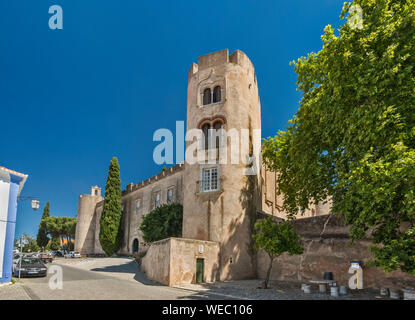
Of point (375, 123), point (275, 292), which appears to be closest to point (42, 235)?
point (275, 292)

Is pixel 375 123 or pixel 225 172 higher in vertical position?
pixel 375 123

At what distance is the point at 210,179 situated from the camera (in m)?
21.1

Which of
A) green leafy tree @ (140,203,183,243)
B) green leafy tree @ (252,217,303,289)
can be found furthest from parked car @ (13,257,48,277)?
green leafy tree @ (252,217,303,289)

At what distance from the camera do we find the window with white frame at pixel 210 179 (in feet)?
68.7

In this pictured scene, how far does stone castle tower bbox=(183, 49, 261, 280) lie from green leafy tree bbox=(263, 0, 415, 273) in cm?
677

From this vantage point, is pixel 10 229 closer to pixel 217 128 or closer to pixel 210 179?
pixel 210 179

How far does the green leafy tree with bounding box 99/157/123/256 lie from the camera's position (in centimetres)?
3931

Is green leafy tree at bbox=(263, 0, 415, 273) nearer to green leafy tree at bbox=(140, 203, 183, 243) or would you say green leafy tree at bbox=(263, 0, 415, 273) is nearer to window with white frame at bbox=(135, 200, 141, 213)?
green leafy tree at bbox=(140, 203, 183, 243)

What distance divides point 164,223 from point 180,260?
8807 mm

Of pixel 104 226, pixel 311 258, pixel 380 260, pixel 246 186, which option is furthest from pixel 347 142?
pixel 104 226

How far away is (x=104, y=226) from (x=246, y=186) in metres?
25.0
